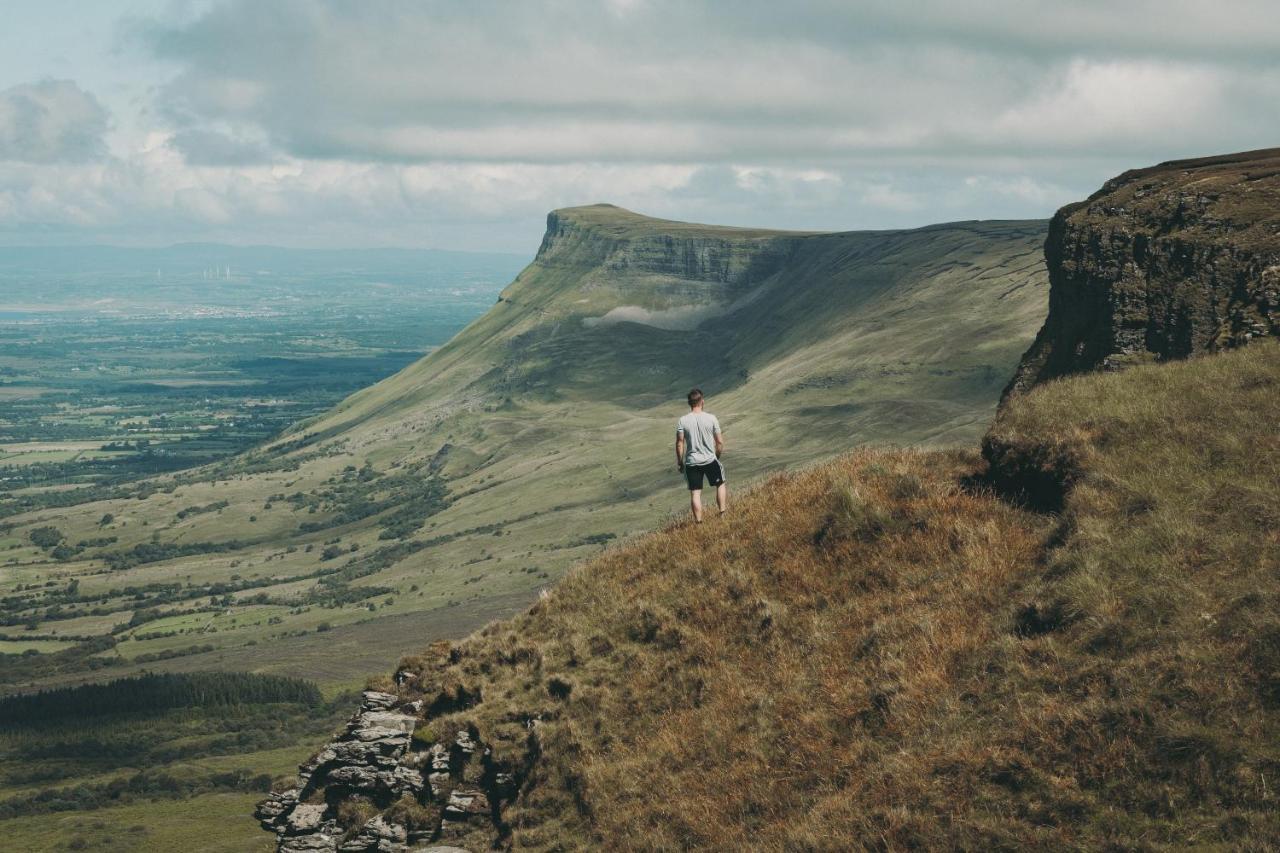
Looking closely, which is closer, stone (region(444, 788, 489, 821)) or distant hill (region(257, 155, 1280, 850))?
distant hill (region(257, 155, 1280, 850))

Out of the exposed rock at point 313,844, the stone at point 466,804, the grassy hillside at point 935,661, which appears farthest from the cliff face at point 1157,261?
the exposed rock at point 313,844

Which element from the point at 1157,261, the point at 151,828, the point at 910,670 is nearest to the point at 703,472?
the point at 910,670

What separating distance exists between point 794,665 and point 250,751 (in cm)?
19518

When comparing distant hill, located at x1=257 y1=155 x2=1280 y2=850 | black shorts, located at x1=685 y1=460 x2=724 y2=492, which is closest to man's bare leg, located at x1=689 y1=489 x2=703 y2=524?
black shorts, located at x1=685 y1=460 x2=724 y2=492

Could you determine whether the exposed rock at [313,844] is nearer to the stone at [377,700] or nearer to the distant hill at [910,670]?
the distant hill at [910,670]

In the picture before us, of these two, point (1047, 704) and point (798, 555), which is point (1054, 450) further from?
point (1047, 704)

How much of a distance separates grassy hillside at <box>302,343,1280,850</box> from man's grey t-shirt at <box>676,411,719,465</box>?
188 cm

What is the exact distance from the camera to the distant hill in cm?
1609

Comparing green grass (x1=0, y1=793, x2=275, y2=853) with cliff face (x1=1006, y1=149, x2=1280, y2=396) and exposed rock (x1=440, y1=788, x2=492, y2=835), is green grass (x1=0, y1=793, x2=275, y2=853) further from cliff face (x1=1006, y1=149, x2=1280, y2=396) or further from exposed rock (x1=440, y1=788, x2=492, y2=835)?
exposed rock (x1=440, y1=788, x2=492, y2=835)

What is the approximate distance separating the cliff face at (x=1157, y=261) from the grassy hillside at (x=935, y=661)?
16116 millimetres

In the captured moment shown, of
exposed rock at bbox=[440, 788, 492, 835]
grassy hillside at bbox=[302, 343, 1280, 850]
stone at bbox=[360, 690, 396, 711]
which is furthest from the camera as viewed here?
stone at bbox=[360, 690, 396, 711]

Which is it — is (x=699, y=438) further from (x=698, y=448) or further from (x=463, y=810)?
(x=463, y=810)

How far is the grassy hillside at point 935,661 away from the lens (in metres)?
16.0

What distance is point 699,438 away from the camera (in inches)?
1081
